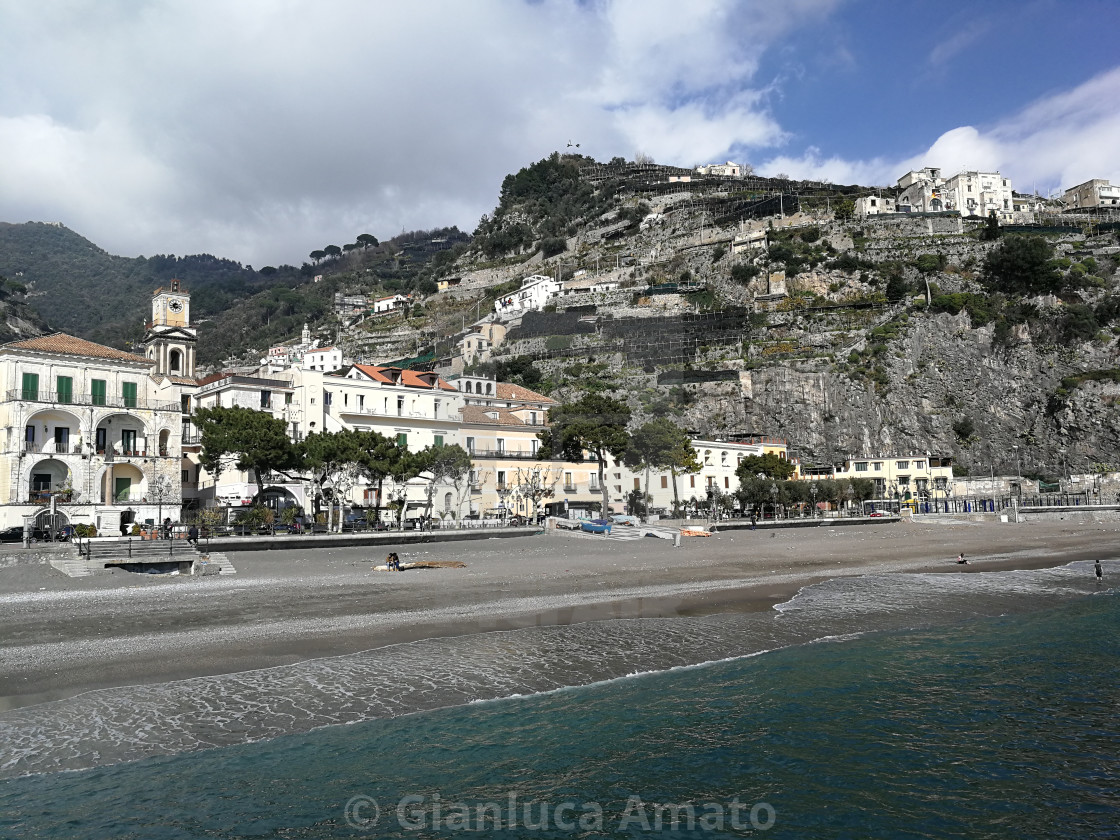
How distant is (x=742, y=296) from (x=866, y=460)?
3502 centimetres

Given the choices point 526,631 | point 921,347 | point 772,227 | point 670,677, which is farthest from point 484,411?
point 772,227

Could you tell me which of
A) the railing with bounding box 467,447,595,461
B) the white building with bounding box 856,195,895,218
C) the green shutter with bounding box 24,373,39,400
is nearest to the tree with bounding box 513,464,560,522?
the railing with bounding box 467,447,595,461

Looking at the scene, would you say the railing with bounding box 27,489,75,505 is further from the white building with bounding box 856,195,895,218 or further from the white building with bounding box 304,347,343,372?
the white building with bounding box 856,195,895,218

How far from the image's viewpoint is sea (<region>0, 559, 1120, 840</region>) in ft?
26.8

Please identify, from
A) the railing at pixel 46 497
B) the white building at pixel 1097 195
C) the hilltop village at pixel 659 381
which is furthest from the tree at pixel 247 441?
the white building at pixel 1097 195

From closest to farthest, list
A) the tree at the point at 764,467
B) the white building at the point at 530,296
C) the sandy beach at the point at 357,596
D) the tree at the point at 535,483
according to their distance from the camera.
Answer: the sandy beach at the point at 357,596 → the tree at the point at 535,483 → the tree at the point at 764,467 → the white building at the point at 530,296

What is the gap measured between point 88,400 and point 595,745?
4222 cm

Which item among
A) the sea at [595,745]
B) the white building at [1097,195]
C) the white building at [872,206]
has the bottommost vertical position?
the sea at [595,745]

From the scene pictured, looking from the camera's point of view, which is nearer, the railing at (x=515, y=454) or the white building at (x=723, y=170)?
the railing at (x=515, y=454)

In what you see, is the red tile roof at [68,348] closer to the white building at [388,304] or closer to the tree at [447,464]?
the tree at [447,464]

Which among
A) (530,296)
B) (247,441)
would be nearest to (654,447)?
(247,441)

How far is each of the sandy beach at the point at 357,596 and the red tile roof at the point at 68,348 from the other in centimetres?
1496

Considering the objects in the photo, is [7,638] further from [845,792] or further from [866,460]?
[866,460]

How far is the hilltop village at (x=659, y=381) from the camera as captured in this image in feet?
140
